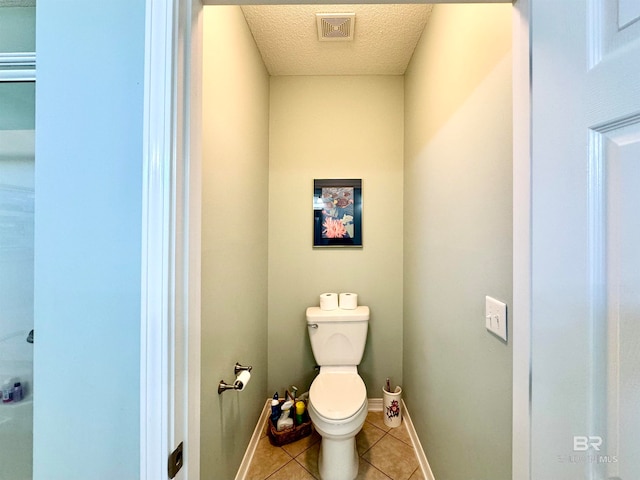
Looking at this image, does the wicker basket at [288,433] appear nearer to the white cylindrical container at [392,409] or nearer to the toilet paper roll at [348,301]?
the white cylindrical container at [392,409]

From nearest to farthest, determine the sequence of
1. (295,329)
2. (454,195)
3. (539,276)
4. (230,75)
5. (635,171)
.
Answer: (635,171) < (539,276) < (454,195) < (230,75) < (295,329)

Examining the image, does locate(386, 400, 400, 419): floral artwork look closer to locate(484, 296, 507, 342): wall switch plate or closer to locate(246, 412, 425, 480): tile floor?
locate(246, 412, 425, 480): tile floor

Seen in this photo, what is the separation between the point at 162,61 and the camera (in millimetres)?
542

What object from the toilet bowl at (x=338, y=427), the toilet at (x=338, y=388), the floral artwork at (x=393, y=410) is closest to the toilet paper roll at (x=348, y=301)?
the toilet at (x=338, y=388)

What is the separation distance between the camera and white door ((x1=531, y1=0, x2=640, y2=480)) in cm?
38

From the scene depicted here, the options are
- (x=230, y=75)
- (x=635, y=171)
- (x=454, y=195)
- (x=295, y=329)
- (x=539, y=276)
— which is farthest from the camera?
(x=295, y=329)

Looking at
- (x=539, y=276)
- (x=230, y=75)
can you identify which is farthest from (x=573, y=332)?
(x=230, y=75)

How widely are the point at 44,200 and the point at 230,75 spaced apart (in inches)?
41.3

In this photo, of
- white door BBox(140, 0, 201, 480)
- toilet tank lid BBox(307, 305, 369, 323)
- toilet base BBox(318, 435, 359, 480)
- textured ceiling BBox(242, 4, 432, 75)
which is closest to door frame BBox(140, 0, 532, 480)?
white door BBox(140, 0, 201, 480)

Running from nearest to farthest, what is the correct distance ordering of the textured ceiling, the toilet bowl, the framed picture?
the toilet bowl < the textured ceiling < the framed picture

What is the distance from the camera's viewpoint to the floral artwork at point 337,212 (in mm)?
2088

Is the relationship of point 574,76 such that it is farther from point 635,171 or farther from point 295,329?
point 295,329

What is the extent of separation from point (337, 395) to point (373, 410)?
0.72 metres

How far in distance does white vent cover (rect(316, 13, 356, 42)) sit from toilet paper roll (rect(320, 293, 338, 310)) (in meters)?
1.75
